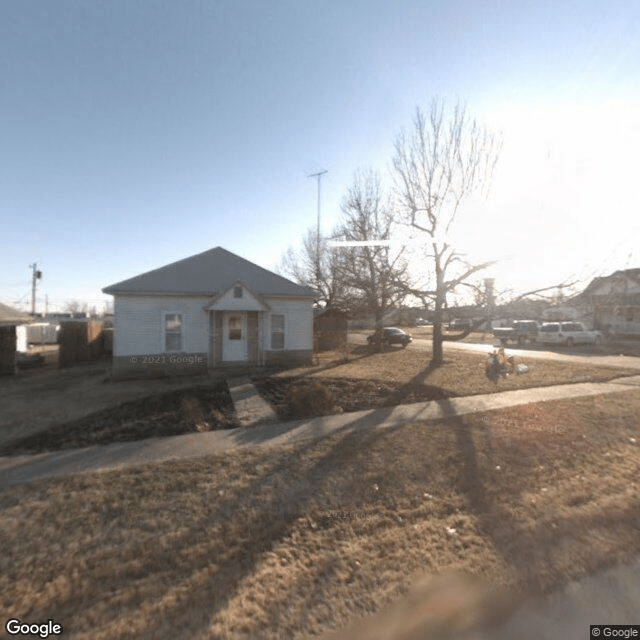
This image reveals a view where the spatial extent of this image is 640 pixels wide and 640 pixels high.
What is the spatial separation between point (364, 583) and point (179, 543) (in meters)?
1.70

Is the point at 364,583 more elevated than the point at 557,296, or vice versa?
the point at 557,296

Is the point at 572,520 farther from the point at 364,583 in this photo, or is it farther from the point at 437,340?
the point at 437,340

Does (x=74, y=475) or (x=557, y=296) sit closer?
(x=74, y=475)

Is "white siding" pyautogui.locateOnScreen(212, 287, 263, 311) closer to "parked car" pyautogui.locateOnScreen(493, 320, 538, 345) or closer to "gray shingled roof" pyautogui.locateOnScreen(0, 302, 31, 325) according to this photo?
"gray shingled roof" pyautogui.locateOnScreen(0, 302, 31, 325)

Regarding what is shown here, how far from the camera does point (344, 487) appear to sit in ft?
13.5

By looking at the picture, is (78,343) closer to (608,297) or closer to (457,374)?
(457,374)

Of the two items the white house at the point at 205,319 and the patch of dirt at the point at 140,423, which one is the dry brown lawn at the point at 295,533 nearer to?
the patch of dirt at the point at 140,423

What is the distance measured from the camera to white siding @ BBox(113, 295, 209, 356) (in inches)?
478

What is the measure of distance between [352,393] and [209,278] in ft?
26.3

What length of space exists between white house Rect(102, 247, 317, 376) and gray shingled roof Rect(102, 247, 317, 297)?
33 millimetres

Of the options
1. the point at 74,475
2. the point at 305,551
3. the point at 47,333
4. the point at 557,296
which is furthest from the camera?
the point at 47,333

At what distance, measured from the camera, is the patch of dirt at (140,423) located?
5.74m

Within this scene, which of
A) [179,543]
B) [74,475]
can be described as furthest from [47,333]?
[179,543]

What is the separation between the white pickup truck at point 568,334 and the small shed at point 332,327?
49.5 ft
